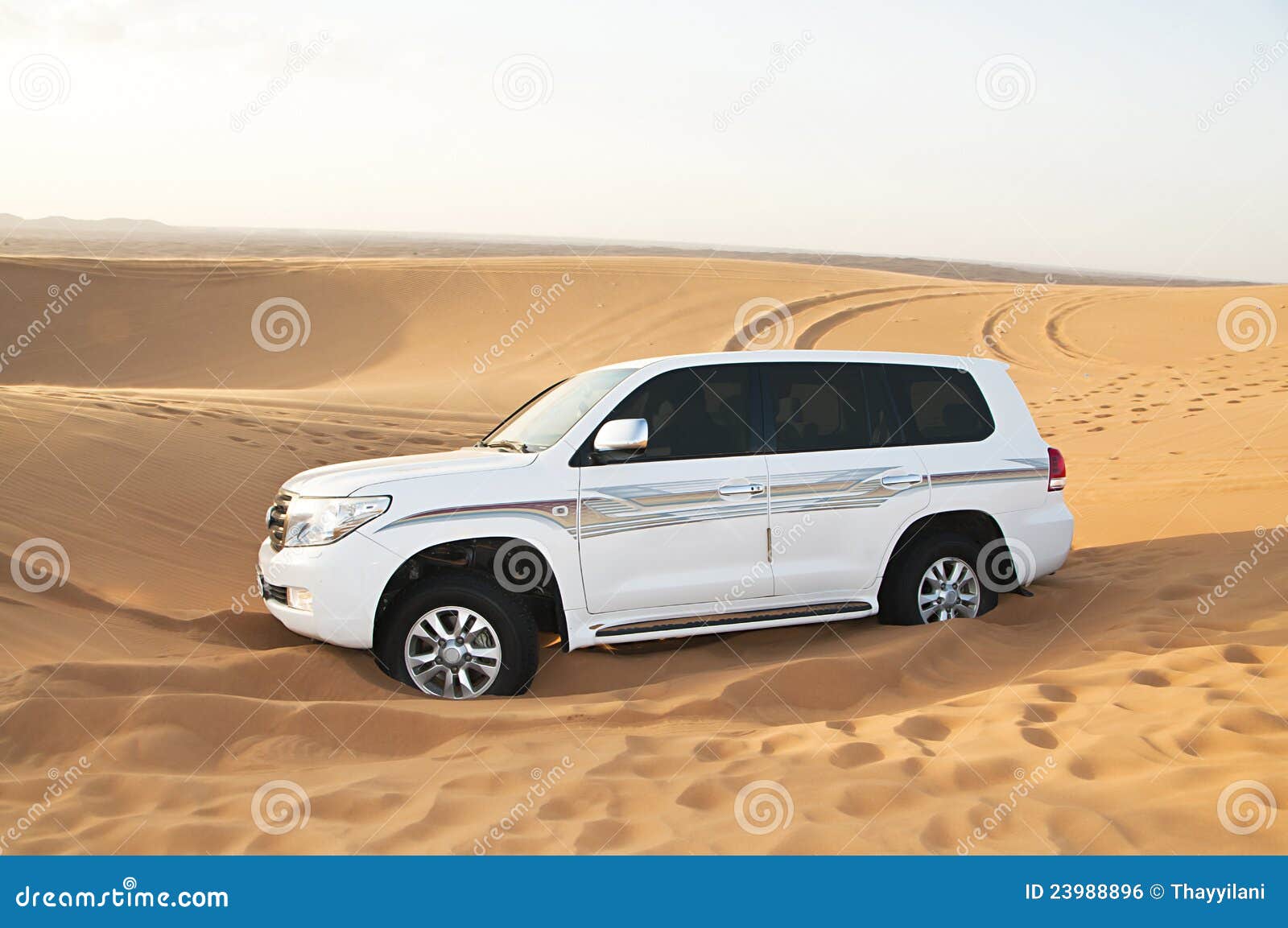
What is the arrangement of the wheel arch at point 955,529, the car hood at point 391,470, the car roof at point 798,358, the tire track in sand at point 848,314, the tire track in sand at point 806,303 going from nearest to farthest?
the car hood at point 391,470 < the car roof at point 798,358 < the wheel arch at point 955,529 < the tire track in sand at point 848,314 < the tire track in sand at point 806,303

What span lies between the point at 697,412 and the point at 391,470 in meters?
1.76

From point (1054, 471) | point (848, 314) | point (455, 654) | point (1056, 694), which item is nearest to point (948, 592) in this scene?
point (1054, 471)

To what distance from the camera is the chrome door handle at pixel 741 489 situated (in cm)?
592

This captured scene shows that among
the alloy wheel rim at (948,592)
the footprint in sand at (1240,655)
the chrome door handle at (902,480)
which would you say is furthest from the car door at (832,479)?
the footprint in sand at (1240,655)

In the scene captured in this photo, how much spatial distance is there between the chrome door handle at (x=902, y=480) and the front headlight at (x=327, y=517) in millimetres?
2914

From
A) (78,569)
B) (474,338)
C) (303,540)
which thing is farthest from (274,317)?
(303,540)

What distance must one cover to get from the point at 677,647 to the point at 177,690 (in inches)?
112

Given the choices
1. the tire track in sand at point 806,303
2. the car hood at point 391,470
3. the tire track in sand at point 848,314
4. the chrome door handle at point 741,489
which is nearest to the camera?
the car hood at point 391,470

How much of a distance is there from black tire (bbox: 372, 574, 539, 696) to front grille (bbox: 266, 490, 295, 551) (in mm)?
833

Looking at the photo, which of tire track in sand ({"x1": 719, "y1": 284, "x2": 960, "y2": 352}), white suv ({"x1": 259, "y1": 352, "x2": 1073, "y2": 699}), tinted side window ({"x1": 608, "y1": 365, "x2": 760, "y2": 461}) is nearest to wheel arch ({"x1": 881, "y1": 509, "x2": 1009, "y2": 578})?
white suv ({"x1": 259, "y1": 352, "x2": 1073, "y2": 699})

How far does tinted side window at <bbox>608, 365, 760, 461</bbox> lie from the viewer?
5961mm

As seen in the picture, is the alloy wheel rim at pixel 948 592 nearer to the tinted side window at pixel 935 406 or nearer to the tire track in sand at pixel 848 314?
the tinted side window at pixel 935 406

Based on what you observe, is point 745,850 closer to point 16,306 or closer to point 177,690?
→ point 177,690

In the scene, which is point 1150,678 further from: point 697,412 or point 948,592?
point 697,412
